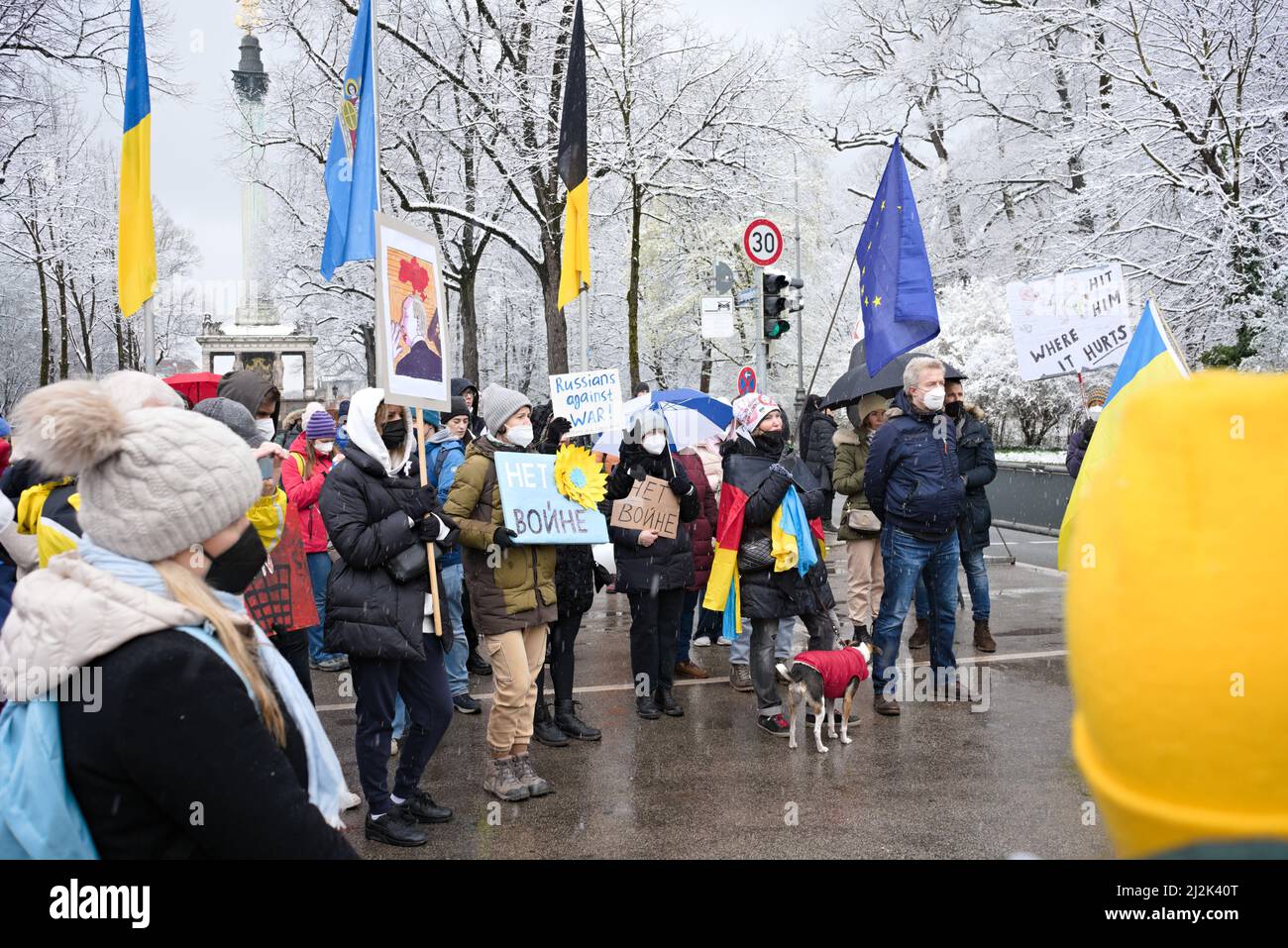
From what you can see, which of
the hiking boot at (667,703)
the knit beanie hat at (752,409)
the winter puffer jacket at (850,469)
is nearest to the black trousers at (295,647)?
the hiking boot at (667,703)

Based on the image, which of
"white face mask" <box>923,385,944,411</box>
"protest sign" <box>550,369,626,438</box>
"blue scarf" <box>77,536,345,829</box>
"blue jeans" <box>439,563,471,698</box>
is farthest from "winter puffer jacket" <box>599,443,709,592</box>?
"blue scarf" <box>77,536,345,829</box>

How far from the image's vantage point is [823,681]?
602 cm

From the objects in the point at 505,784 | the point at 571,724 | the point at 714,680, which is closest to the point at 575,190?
the point at 714,680

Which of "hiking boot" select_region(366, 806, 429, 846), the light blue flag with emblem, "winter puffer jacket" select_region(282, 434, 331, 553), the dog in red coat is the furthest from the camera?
the light blue flag with emblem

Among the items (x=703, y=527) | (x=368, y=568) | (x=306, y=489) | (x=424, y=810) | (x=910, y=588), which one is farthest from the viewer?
(x=703, y=527)

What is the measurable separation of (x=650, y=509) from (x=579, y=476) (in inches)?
40.7

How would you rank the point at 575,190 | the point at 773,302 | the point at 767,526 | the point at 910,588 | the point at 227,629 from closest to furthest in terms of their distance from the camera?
the point at 227,629
the point at 767,526
the point at 910,588
the point at 575,190
the point at 773,302

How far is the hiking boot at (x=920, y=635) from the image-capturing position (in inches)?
341

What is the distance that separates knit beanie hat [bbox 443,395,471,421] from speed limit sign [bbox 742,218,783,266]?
5488mm

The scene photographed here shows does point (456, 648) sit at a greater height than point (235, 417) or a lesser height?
lesser

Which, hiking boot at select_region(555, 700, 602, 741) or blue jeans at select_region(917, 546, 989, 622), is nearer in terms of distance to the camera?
hiking boot at select_region(555, 700, 602, 741)

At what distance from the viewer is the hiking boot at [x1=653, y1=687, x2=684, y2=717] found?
22.5 ft

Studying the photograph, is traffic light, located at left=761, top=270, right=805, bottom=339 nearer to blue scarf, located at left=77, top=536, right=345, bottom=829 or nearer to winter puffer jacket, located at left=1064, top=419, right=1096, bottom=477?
winter puffer jacket, located at left=1064, top=419, right=1096, bottom=477

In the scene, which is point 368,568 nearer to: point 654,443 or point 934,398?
point 654,443
